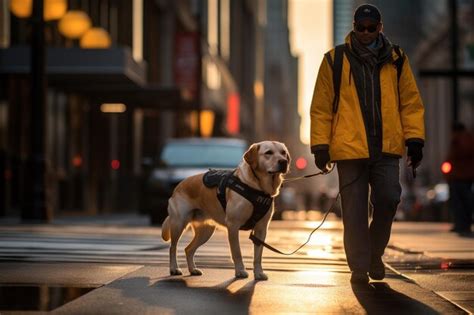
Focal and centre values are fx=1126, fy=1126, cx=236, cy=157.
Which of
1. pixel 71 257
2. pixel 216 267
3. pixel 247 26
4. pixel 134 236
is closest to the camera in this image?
pixel 216 267

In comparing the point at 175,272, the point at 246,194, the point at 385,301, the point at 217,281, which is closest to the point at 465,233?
the point at 175,272

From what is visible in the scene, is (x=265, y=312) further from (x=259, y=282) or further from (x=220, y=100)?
(x=220, y=100)

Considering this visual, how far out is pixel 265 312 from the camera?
6.53m

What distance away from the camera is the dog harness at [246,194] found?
8.41 metres

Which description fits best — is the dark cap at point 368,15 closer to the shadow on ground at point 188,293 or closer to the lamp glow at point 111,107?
the shadow on ground at point 188,293

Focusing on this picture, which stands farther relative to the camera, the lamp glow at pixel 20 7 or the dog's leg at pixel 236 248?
the lamp glow at pixel 20 7

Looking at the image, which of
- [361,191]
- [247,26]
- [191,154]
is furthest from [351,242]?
[247,26]

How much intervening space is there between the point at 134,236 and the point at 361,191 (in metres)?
6.87

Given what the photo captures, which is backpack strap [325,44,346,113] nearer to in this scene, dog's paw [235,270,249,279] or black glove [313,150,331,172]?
black glove [313,150,331,172]

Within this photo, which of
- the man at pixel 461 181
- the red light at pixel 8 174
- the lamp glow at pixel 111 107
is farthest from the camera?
the lamp glow at pixel 111 107

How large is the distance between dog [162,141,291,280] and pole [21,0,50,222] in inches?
462

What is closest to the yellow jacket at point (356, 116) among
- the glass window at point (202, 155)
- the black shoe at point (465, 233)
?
the black shoe at point (465, 233)

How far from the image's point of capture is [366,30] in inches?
331

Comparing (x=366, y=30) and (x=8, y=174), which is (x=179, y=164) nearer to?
(x=8, y=174)
